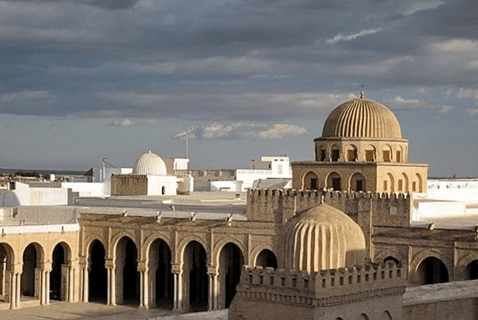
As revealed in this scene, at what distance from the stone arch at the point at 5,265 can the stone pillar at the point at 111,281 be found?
461cm

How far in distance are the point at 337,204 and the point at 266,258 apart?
4.53 meters

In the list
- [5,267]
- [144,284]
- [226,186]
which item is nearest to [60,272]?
[5,267]

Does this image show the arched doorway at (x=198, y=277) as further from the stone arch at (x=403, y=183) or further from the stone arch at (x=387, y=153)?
the stone arch at (x=403, y=183)

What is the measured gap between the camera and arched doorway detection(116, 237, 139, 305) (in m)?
47.5

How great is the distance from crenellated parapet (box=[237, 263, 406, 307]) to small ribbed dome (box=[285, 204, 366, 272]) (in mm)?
419

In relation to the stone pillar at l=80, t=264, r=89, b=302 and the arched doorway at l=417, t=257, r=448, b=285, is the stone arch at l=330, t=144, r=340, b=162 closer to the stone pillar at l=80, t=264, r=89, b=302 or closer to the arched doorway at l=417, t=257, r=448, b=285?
the arched doorway at l=417, t=257, r=448, b=285

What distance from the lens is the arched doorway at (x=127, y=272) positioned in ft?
156

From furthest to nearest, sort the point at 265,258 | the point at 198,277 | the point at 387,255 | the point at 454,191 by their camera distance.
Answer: the point at 454,191 < the point at 198,277 < the point at 265,258 < the point at 387,255

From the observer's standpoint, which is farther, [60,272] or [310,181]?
[60,272]

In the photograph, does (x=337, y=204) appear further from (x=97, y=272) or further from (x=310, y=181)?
(x=97, y=272)

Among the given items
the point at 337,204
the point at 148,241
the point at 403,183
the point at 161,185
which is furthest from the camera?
the point at 161,185

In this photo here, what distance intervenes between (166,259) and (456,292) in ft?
75.2

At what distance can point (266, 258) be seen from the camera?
141 feet

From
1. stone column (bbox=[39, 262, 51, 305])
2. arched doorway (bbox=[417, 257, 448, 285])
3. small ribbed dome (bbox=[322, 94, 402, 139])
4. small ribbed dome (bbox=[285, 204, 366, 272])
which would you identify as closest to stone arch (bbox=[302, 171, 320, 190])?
small ribbed dome (bbox=[322, 94, 402, 139])
